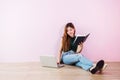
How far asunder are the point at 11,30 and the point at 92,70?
5.69ft

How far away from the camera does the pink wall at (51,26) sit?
4.54 meters

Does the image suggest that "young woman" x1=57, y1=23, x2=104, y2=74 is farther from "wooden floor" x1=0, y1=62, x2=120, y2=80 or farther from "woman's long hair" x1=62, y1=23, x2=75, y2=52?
"wooden floor" x1=0, y1=62, x2=120, y2=80

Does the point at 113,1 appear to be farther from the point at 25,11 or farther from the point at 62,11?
the point at 25,11

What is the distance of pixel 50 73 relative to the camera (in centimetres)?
364

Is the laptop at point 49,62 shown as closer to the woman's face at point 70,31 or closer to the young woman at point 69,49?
the young woman at point 69,49

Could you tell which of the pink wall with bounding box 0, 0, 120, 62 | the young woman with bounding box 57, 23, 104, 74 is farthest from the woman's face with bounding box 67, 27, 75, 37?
the pink wall with bounding box 0, 0, 120, 62

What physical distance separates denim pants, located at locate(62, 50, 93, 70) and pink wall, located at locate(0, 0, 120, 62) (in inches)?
14.7

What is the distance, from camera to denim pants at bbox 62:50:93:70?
3.88m

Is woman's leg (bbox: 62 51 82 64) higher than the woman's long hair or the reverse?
the reverse

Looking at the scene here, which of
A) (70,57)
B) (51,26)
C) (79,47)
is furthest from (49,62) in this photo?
(51,26)

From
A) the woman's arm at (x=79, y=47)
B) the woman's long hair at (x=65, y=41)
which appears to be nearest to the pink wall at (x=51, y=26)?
the woman's long hair at (x=65, y=41)

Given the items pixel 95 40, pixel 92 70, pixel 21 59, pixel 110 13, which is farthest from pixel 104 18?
pixel 21 59

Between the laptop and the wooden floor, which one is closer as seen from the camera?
the wooden floor

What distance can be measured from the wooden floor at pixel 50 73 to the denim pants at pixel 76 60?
0.29 feet
